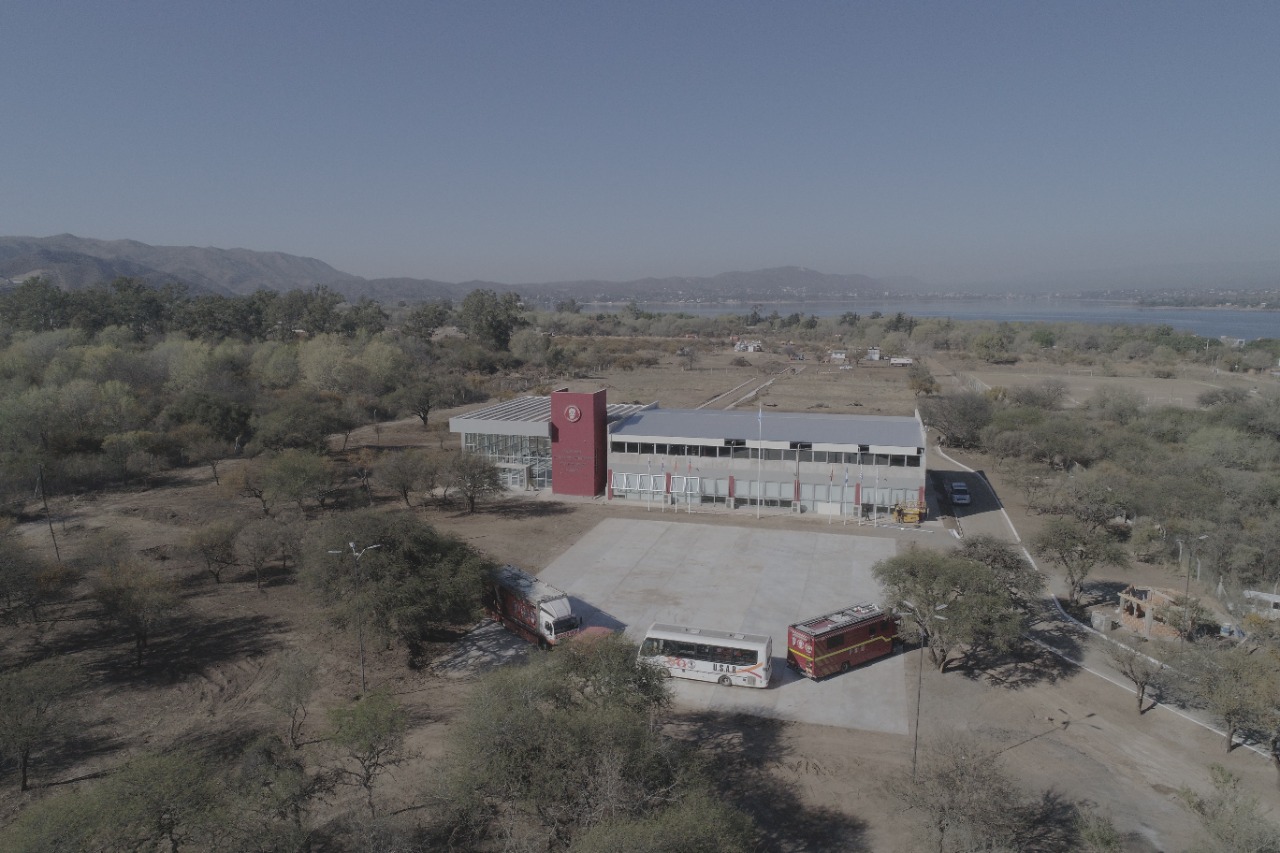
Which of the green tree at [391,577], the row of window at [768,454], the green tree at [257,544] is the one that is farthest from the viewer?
the row of window at [768,454]

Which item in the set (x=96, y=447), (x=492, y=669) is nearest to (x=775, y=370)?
(x=96, y=447)

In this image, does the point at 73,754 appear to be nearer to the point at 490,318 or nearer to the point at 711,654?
the point at 711,654

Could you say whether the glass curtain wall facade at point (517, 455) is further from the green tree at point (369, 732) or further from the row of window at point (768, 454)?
the green tree at point (369, 732)

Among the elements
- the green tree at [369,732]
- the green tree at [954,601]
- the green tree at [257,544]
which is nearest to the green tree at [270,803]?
the green tree at [369,732]

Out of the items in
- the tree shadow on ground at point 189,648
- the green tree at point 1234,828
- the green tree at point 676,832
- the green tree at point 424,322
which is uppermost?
→ the green tree at point 424,322

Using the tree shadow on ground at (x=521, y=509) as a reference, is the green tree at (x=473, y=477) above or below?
above

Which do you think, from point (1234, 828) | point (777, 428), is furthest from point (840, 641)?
point (777, 428)

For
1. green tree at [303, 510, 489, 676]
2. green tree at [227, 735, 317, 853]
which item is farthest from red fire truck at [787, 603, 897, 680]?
green tree at [227, 735, 317, 853]

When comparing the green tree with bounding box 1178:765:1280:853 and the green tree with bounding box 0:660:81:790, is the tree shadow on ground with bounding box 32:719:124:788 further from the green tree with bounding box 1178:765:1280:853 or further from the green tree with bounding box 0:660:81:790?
the green tree with bounding box 1178:765:1280:853
